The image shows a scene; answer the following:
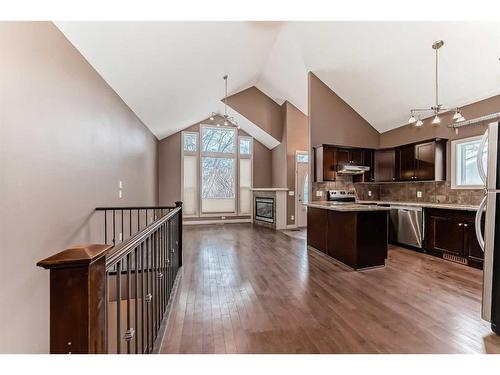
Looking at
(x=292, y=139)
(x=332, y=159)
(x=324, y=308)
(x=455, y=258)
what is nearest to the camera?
(x=324, y=308)

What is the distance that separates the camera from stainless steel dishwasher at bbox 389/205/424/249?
14.1 ft

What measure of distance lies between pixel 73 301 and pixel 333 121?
5447mm

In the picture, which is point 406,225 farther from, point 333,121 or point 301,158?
point 301,158

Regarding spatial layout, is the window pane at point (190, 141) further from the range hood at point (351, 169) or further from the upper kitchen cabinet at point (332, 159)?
the range hood at point (351, 169)

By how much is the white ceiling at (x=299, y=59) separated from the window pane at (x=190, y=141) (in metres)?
1.88

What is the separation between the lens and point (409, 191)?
514 cm

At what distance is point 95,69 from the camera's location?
291cm

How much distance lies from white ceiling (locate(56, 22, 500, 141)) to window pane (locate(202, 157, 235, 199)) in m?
2.44

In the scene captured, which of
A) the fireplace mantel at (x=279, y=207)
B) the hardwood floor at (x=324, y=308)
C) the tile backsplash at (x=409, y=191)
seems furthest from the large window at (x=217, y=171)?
the hardwood floor at (x=324, y=308)

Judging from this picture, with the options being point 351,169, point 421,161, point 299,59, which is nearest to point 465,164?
point 421,161

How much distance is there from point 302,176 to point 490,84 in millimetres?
4348

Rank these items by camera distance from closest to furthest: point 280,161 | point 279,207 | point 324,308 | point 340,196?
point 324,308
point 340,196
point 279,207
point 280,161
